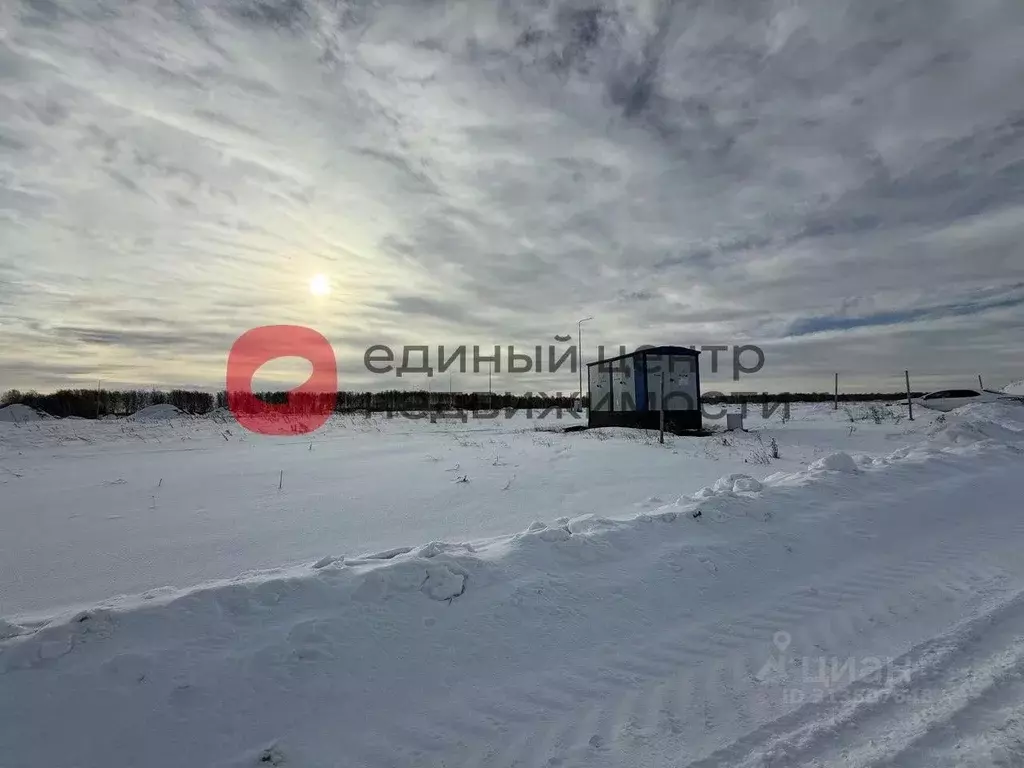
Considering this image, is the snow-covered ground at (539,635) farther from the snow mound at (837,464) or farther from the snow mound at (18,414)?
the snow mound at (18,414)

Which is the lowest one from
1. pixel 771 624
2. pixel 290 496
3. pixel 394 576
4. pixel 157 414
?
pixel 771 624

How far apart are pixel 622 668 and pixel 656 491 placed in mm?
5705

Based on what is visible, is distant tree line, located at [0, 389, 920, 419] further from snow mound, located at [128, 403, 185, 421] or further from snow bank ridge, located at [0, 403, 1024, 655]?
snow bank ridge, located at [0, 403, 1024, 655]

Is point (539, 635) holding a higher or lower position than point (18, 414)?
lower

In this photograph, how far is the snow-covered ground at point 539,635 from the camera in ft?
8.88

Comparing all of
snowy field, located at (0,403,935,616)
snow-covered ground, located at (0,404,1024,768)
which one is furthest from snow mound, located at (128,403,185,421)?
snow-covered ground, located at (0,404,1024,768)

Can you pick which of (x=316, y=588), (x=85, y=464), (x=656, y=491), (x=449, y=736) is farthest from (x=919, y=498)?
(x=85, y=464)

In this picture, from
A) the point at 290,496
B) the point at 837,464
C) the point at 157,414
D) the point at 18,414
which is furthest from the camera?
the point at 157,414

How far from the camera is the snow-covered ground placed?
2707 millimetres

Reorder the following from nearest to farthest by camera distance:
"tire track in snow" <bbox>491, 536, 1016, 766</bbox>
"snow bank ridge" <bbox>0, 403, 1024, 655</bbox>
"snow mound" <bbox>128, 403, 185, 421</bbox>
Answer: "tire track in snow" <bbox>491, 536, 1016, 766</bbox>, "snow bank ridge" <bbox>0, 403, 1024, 655</bbox>, "snow mound" <bbox>128, 403, 185, 421</bbox>

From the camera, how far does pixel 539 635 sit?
12.4 ft

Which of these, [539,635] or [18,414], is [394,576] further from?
[18,414]

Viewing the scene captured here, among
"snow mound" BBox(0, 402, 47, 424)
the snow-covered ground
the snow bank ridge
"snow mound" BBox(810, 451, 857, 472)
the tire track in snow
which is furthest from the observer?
"snow mound" BBox(0, 402, 47, 424)

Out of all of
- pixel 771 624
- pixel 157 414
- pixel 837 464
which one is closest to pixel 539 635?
pixel 771 624
